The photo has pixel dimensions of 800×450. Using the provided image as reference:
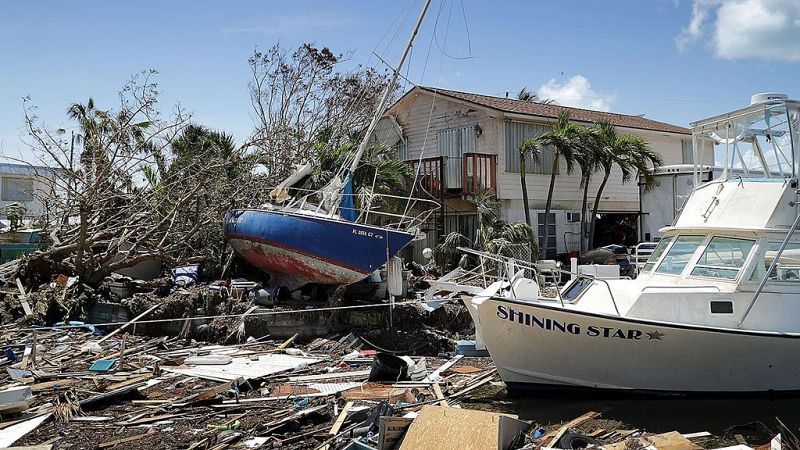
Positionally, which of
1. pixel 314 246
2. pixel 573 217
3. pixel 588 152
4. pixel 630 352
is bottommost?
pixel 630 352

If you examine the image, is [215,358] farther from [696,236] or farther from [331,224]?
[696,236]

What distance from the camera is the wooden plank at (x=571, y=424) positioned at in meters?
7.50

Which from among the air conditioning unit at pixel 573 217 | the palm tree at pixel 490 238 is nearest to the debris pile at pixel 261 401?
the palm tree at pixel 490 238

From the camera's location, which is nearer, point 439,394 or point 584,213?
point 439,394

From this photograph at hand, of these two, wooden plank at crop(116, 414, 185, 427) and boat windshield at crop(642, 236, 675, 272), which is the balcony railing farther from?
wooden plank at crop(116, 414, 185, 427)

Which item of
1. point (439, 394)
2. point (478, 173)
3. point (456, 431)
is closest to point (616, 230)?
point (478, 173)

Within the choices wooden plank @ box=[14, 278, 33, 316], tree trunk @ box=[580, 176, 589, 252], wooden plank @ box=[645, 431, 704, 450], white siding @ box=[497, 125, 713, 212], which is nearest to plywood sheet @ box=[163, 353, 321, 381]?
wooden plank @ box=[14, 278, 33, 316]

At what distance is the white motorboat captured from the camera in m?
9.05

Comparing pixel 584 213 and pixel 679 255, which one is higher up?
pixel 584 213

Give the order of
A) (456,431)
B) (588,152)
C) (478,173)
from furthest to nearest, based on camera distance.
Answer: (478,173) < (588,152) < (456,431)

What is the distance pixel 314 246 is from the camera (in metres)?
14.2

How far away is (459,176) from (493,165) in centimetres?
113

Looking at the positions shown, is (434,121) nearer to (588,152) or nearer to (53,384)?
(588,152)

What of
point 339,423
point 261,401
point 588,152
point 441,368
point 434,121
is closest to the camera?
point 339,423
